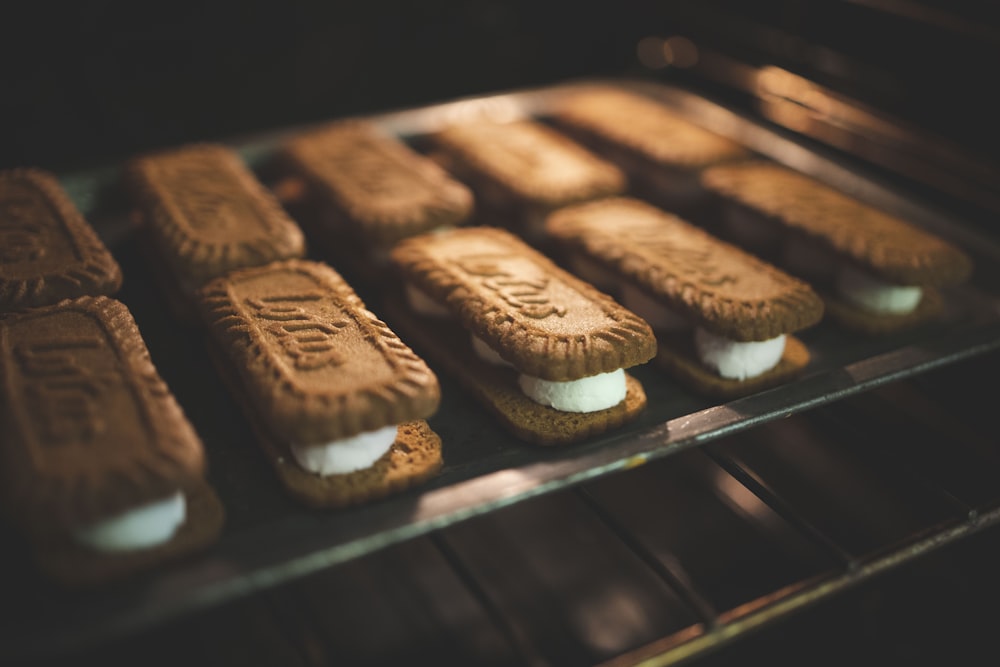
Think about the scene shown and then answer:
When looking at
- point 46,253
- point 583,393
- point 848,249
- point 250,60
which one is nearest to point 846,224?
point 848,249

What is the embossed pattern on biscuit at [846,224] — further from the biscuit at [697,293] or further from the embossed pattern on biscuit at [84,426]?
the embossed pattern on biscuit at [84,426]

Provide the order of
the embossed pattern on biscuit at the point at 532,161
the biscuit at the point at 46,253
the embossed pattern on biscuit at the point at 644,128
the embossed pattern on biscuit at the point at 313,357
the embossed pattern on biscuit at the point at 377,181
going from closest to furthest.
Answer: the embossed pattern on biscuit at the point at 313,357
the biscuit at the point at 46,253
the embossed pattern on biscuit at the point at 377,181
the embossed pattern on biscuit at the point at 532,161
the embossed pattern on biscuit at the point at 644,128

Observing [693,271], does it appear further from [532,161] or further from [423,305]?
[532,161]

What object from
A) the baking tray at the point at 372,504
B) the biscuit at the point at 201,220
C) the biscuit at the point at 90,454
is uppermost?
the biscuit at the point at 201,220

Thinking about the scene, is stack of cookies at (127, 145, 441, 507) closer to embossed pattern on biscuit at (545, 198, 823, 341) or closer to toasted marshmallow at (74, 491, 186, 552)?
toasted marshmallow at (74, 491, 186, 552)

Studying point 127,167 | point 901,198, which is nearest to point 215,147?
point 127,167

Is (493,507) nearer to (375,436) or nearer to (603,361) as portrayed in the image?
(375,436)

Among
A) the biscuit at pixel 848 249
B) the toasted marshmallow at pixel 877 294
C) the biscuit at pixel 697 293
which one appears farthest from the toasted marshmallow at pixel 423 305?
the toasted marshmallow at pixel 877 294
